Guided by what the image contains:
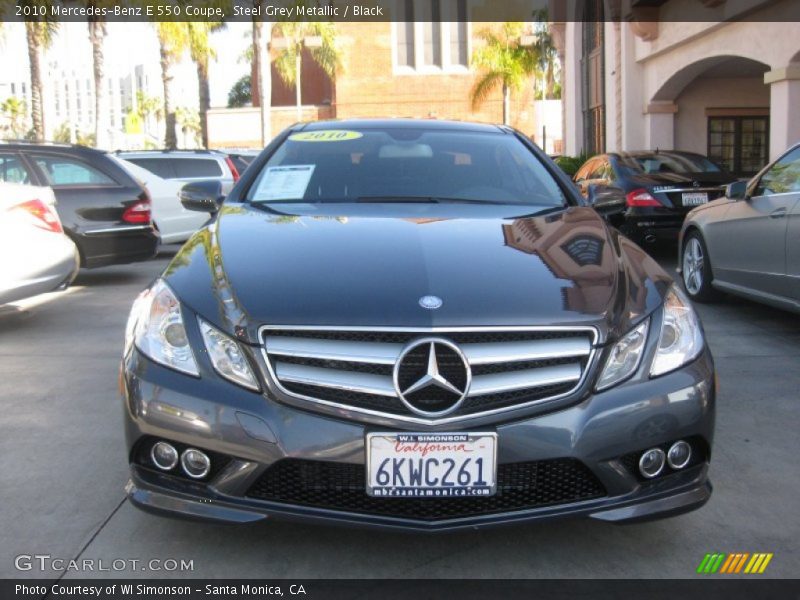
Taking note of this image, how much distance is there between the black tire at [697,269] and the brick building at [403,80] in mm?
44161

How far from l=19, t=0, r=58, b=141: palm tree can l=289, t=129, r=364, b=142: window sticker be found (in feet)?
70.4

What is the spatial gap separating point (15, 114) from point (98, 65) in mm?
35917

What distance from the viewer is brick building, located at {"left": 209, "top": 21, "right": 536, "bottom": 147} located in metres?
51.7

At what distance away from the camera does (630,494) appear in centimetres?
283

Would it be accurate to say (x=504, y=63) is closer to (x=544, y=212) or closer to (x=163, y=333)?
(x=544, y=212)

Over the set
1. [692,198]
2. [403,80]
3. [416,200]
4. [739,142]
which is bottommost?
[692,198]

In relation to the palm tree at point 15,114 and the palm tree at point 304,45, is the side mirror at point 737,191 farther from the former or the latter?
the palm tree at point 15,114

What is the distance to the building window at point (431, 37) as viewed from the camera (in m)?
52.1

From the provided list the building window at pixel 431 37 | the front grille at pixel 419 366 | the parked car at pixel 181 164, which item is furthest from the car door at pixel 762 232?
the building window at pixel 431 37

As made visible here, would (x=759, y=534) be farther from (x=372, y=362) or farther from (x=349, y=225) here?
(x=349, y=225)

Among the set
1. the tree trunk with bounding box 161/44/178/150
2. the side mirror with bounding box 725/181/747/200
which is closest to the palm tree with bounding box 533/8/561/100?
the tree trunk with bounding box 161/44/178/150

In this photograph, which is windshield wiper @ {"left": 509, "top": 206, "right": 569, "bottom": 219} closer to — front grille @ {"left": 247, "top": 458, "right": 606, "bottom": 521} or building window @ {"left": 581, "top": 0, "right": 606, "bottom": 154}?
front grille @ {"left": 247, "top": 458, "right": 606, "bottom": 521}

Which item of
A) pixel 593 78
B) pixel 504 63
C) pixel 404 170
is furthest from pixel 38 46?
pixel 504 63

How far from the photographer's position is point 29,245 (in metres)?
6.84
